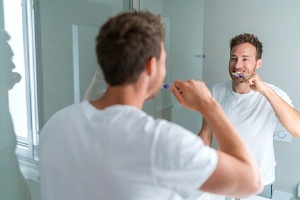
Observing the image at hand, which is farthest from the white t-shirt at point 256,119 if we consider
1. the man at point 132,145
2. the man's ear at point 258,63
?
the man at point 132,145

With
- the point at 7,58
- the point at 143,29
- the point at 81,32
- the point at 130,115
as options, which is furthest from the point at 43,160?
the point at 81,32

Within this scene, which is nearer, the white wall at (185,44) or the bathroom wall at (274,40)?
the bathroom wall at (274,40)

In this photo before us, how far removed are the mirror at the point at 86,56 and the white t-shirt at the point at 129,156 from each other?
1.88 feet

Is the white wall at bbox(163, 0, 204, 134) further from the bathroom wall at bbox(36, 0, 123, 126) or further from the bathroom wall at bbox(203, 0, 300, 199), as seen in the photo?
the bathroom wall at bbox(36, 0, 123, 126)

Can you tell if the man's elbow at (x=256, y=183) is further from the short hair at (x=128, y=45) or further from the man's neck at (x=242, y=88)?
the man's neck at (x=242, y=88)

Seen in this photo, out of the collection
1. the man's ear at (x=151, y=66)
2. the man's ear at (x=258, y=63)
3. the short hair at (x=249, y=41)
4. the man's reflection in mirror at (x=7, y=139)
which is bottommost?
the man's reflection in mirror at (x=7, y=139)

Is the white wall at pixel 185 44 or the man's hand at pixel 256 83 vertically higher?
the white wall at pixel 185 44

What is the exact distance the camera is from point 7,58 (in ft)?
3.87

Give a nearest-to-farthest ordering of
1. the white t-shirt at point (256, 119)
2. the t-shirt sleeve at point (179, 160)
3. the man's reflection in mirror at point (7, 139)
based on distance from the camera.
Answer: the t-shirt sleeve at point (179, 160)
the man's reflection in mirror at point (7, 139)
the white t-shirt at point (256, 119)

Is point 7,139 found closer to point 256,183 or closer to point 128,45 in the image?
point 128,45

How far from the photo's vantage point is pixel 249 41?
131cm

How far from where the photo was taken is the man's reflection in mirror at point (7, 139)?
117 cm

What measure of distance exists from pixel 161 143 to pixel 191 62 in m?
0.93

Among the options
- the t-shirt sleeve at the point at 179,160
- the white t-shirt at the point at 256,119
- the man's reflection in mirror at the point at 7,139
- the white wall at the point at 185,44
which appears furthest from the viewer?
the white wall at the point at 185,44
